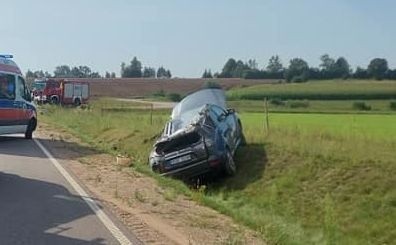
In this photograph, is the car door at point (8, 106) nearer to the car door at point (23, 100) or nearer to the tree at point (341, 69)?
the car door at point (23, 100)

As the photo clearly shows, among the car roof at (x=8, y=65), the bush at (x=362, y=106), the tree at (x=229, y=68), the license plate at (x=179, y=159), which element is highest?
the tree at (x=229, y=68)

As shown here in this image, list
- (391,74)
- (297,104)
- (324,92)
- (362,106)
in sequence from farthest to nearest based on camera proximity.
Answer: (391,74) < (324,92) < (297,104) < (362,106)

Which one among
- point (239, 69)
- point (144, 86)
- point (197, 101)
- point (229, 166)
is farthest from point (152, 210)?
point (239, 69)

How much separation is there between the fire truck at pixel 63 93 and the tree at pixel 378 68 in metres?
75.3

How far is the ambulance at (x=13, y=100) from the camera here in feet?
73.8

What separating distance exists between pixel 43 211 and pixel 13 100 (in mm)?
13579

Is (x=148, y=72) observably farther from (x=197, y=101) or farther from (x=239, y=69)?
(x=197, y=101)

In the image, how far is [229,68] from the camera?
595ft

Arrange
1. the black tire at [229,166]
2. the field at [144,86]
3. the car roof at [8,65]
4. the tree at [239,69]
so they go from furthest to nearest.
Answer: the tree at [239,69] → the field at [144,86] → the car roof at [8,65] → the black tire at [229,166]

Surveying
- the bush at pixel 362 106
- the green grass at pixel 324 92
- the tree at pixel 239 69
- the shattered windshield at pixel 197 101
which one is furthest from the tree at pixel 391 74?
the shattered windshield at pixel 197 101

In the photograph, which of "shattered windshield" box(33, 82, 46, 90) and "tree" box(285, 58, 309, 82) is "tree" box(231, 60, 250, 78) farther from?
"shattered windshield" box(33, 82, 46, 90)

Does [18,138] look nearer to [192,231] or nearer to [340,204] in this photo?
[340,204]

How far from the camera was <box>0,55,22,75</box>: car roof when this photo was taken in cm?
2266

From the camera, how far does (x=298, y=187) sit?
16.3 m
